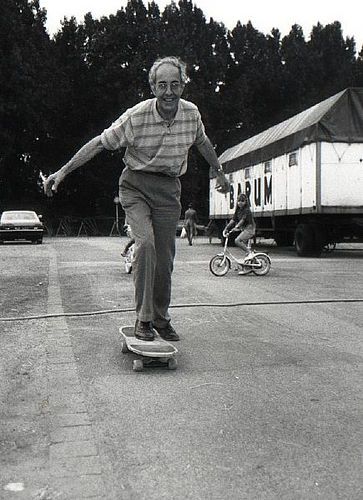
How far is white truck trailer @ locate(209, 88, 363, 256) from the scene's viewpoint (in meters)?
18.7

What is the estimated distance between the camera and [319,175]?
1872 cm

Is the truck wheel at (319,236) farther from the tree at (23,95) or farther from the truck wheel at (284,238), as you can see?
the tree at (23,95)

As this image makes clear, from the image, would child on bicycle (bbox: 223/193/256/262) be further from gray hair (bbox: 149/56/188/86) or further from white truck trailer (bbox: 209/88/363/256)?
gray hair (bbox: 149/56/188/86)

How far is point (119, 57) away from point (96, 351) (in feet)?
156

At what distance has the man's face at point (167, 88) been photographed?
5.26 meters

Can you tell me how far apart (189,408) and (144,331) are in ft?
3.98

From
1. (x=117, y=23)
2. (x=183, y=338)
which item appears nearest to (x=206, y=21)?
(x=117, y=23)

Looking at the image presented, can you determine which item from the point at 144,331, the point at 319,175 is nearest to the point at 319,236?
the point at 319,175

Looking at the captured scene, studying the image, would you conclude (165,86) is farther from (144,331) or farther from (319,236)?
(319,236)

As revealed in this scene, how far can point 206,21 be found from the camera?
209ft

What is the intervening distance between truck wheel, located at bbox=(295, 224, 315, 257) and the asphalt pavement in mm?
12037

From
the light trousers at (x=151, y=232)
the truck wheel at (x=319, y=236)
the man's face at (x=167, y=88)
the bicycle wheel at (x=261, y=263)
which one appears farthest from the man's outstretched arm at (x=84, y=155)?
the truck wheel at (x=319, y=236)

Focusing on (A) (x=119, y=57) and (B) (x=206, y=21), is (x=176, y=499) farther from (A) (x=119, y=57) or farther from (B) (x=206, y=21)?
(B) (x=206, y=21)

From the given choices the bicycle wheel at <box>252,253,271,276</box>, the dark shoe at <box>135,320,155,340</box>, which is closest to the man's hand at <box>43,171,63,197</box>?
the dark shoe at <box>135,320,155,340</box>
